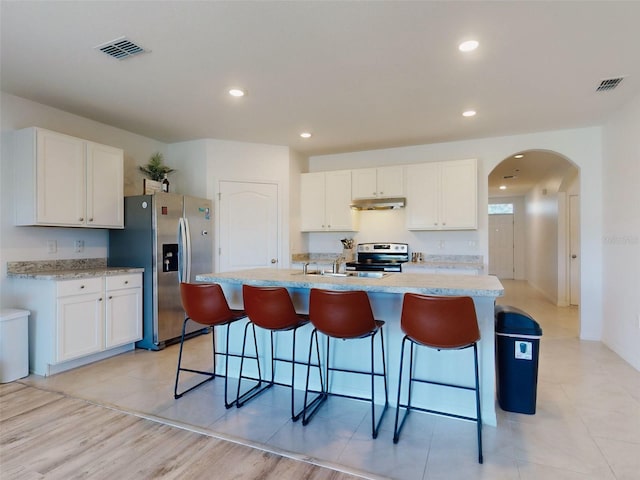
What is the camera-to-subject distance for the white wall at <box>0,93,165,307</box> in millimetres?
3264

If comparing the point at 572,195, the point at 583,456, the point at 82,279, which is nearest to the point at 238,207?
the point at 82,279

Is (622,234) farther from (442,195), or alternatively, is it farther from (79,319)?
(79,319)

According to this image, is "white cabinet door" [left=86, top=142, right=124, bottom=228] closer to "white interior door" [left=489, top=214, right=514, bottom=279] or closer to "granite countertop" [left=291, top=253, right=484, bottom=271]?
"granite countertop" [left=291, top=253, right=484, bottom=271]

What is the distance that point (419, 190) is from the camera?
468 cm

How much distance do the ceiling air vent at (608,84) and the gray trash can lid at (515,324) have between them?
219 centimetres

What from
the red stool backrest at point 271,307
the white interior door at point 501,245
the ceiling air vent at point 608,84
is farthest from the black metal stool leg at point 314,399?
the white interior door at point 501,245

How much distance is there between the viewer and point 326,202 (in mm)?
5219

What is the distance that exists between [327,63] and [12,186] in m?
3.15

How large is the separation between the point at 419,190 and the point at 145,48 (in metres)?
3.46

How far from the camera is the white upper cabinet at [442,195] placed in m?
4.43

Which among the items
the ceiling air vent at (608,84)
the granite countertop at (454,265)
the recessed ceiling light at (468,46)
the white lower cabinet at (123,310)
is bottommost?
the white lower cabinet at (123,310)

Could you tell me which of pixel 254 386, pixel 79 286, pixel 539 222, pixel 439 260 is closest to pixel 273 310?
pixel 254 386

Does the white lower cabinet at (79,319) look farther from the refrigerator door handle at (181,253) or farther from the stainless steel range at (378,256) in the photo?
the stainless steel range at (378,256)

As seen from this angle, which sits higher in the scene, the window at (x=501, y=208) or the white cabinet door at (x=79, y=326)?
the window at (x=501, y=208)
